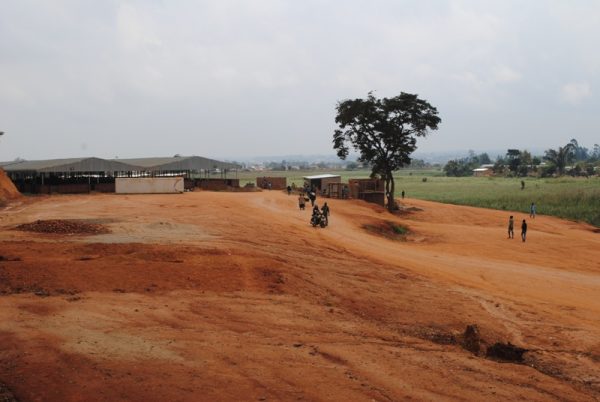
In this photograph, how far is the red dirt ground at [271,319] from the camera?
7.94m

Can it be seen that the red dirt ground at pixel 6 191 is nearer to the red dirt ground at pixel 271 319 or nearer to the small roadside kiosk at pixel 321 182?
the red dirt ground at pixel 271 319

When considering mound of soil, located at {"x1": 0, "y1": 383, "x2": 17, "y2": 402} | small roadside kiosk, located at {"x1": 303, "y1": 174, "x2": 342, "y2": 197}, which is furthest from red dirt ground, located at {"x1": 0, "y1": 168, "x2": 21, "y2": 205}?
mound of soil, located at {"x1": 0, "y1": 383, "x2": 17, "y2": 402}

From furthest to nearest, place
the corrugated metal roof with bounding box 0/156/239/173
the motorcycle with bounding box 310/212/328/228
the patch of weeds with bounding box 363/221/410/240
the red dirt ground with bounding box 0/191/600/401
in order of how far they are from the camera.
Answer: the corrugated metal roof with bounding box 0/156/239/173 → the patch of weeds with bounding box 363/221/410/240 → the motorcycle with bounding box 310/212/328/228 → the red dirt ground with bounding box 0/191/600/401

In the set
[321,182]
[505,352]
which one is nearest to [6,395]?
[505,352]

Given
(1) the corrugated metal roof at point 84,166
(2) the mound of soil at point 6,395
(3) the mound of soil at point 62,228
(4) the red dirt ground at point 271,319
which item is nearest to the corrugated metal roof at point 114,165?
(1) the corrugated metal roof at point 84,166

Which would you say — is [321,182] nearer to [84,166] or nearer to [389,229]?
[389,229]

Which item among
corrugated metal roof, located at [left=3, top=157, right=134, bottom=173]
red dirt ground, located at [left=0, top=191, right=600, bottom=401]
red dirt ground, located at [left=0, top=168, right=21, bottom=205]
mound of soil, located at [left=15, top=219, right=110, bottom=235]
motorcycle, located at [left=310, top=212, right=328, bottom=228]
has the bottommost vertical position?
red dirt ground, located at [left=0, top=191, right=600, bottom=401]

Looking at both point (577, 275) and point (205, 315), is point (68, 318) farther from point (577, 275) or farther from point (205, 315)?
point (577, 275)

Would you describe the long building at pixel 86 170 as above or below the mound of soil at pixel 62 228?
above

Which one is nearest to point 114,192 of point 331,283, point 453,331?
point 331,283

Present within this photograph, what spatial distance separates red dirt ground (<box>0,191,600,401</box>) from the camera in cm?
794

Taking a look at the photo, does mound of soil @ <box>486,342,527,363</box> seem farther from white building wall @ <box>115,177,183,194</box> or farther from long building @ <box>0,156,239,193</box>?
long building @ <box>0,156,239,193</box>

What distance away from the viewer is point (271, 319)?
11266 mm

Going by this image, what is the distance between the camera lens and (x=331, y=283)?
15.1 m
